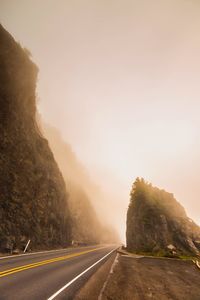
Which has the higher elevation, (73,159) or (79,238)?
(73,159)

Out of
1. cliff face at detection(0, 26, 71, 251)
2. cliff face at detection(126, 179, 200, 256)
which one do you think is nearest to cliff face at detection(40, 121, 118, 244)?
cliff face at detection(126, 179, 200, 256)

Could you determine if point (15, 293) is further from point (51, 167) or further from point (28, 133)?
point (51, 167)

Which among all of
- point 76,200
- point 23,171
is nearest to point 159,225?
point 23,171

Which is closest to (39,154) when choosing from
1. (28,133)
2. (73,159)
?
(28,133)

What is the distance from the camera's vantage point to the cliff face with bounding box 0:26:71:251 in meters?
24.6

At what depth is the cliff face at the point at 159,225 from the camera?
39.3 metres

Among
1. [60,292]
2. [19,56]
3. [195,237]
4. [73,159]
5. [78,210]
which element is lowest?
[60,292]

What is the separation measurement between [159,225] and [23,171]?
3108 centimetres

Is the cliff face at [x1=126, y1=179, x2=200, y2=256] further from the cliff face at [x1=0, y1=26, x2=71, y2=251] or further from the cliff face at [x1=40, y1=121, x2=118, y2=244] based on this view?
the cliff face at [x1=40, y1=121, x2=118, y2=244]

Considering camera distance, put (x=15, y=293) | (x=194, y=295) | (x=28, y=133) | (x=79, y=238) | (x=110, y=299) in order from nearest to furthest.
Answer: (x=15, y=293)
(x=110, y=299)
(x=194, y=295)
(x=28, y=133)
(x=79, y=238)

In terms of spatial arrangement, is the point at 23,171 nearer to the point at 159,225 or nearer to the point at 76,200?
the point at 159,225

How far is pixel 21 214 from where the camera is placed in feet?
84.0

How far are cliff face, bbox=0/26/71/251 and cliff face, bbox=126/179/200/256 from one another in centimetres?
1768

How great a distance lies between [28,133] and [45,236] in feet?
55.8
